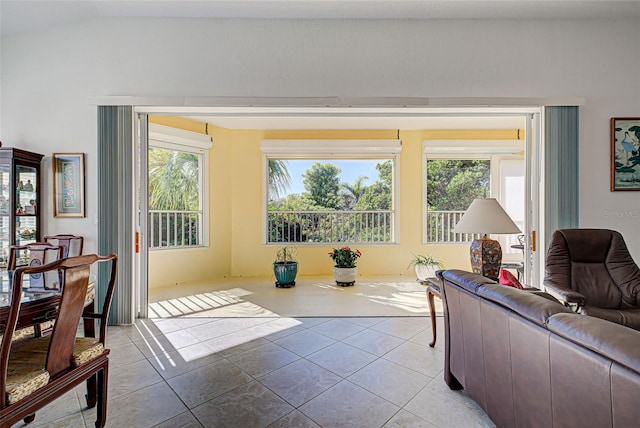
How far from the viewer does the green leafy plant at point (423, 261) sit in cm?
479

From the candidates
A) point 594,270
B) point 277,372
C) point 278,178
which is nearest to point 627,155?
point 594,270


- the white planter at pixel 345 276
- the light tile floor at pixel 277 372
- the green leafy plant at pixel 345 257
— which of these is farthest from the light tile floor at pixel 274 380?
the green leafy plant at pixel 345 257

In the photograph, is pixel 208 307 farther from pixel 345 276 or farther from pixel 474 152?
pixel 474 152

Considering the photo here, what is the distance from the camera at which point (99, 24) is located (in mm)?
3035

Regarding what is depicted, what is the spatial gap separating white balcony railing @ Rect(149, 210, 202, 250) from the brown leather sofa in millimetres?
4245

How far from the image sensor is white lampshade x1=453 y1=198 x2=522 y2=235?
2283 millimetres

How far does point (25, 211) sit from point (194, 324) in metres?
2.05

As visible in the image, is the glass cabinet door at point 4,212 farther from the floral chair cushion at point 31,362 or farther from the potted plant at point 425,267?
the potted plant at point 425,267

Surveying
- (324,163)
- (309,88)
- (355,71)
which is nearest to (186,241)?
(324,163)

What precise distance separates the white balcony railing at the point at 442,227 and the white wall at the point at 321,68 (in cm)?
242

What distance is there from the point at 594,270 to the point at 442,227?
9.76 feet

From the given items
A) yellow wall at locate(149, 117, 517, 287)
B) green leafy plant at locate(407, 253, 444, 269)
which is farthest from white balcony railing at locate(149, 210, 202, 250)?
green leafy plant at locate(407, 253, 444, 269)

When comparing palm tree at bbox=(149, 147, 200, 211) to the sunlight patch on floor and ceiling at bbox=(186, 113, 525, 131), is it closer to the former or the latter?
ceiling at bbox=(186, 113, 525, 131)

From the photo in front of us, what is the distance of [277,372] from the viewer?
6.76ft
